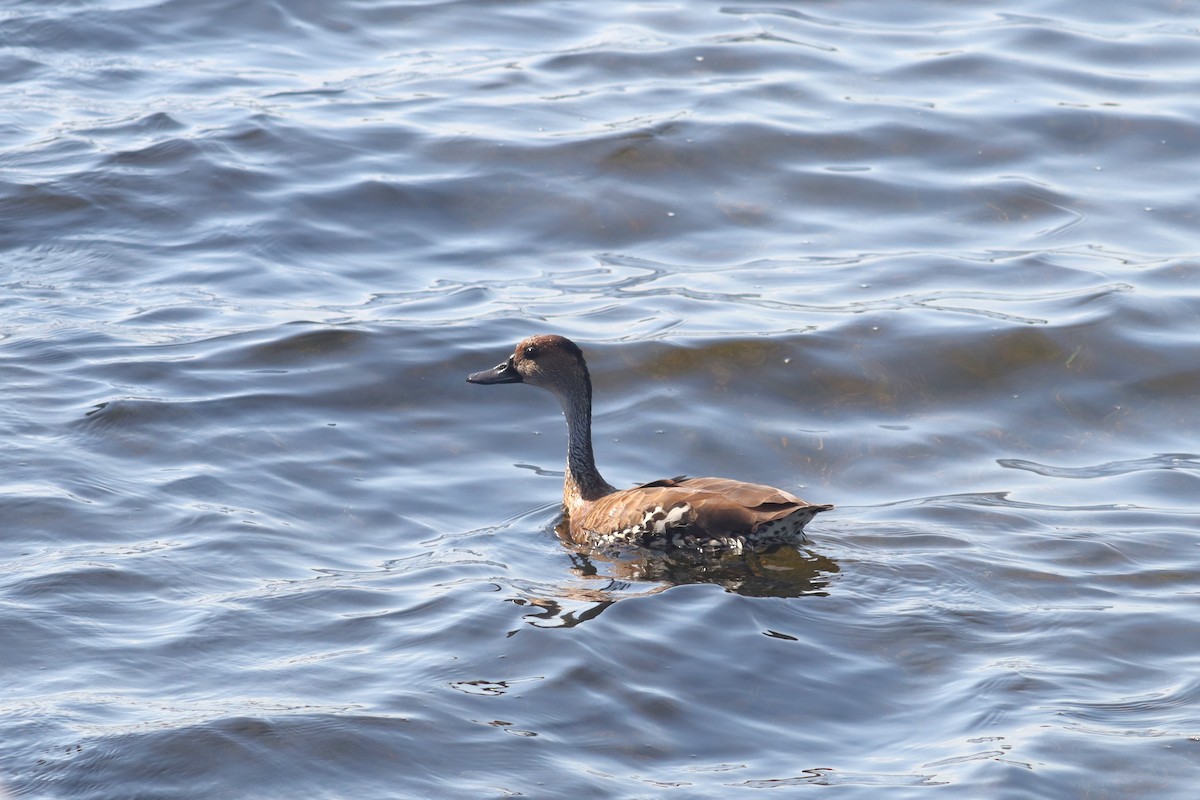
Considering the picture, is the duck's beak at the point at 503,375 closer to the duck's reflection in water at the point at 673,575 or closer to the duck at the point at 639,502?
the duck at the point at 639,502

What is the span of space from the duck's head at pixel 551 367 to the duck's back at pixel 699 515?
98cm

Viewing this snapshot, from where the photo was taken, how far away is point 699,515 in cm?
830

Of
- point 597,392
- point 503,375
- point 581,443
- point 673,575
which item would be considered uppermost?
point 503,375

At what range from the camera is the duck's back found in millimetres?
8148

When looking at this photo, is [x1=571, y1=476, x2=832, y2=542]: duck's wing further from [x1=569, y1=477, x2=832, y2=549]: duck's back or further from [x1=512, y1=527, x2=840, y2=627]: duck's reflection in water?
[x1=512, y1=527, x2=840, y2=627]: duck's reflection in water

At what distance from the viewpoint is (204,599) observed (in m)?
7.64

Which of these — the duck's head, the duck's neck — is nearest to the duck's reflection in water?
the duck's neck

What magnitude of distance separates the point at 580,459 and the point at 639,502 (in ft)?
3.19

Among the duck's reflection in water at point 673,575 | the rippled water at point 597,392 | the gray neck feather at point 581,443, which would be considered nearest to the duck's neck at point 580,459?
the gray neck feather at point 581,443

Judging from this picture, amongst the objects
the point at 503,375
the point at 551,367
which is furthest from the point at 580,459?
the point at 503,375

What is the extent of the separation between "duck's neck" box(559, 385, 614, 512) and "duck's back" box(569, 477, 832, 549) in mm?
373

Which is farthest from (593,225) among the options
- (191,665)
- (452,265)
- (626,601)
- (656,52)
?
(191,665)

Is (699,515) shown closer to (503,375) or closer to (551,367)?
(551,367)

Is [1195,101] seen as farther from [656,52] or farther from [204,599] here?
[204,599]
